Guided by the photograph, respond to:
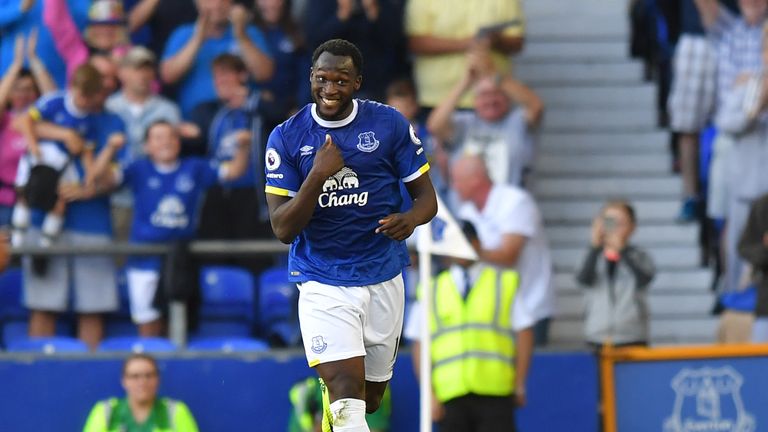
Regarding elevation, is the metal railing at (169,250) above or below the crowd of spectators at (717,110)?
below

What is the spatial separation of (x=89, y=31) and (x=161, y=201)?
2.07 meters

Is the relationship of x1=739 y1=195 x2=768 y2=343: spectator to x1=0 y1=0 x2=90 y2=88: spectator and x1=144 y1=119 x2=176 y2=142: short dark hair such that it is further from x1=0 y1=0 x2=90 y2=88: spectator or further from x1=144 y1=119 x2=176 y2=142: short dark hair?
x1=0 y1=0 x2=90 y2=88: spectator

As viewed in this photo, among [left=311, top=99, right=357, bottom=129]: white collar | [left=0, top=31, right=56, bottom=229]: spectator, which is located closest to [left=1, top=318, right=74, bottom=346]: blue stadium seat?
[left=0, top=31, right=56, bottom=229]: spectator

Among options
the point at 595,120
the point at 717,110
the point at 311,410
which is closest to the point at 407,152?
the point at 311,410

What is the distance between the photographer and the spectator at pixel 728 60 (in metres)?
14.7

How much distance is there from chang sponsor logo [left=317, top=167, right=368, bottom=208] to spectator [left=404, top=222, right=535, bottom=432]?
11.4 feet

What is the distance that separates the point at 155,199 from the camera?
13391mm

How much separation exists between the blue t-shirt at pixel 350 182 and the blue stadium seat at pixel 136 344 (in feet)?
14.2

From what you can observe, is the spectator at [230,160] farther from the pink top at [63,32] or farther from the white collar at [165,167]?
the pink top at [63,32]

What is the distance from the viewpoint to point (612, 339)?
1292cm

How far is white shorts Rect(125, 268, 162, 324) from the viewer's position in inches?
523

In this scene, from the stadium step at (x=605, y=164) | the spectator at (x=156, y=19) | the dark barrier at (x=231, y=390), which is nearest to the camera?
the dark barrier at (x=231, y=390)

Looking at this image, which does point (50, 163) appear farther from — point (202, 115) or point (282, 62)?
point (282, 62)

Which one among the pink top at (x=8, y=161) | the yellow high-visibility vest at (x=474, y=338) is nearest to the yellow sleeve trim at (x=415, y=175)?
the yellow high-visibility vest at (x=474, y=338)
